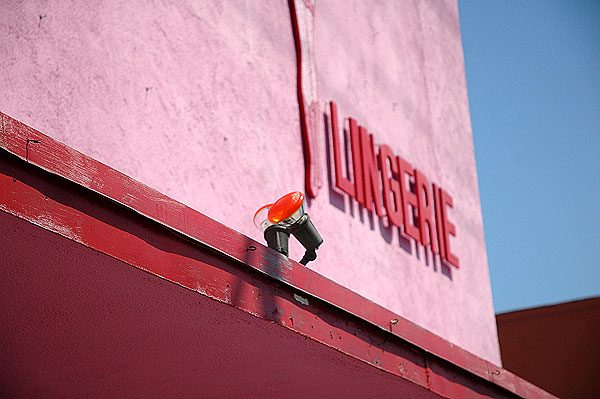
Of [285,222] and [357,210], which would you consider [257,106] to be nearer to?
[357,210]

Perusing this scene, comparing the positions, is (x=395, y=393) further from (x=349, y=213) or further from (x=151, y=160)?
(x=349, y=213)

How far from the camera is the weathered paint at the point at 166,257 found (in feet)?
7.43

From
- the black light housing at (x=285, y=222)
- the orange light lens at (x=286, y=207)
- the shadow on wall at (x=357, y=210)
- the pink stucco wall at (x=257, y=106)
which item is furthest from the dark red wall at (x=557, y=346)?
the orange light lens at (x=286, y=207)

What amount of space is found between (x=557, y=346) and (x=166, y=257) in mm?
7768

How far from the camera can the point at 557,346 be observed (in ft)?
Result: 30.6

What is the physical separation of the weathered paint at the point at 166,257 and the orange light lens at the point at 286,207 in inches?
12.4

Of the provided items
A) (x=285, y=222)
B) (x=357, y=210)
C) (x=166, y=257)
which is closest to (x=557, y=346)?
(x=357, y=210)

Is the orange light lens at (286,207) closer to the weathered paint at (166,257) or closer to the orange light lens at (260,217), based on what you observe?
the orange light lens at (260,217)

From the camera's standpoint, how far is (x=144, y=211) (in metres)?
2.51

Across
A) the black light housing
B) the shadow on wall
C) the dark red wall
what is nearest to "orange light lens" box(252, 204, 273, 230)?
the black light housing

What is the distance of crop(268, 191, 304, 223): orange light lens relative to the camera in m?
3.35

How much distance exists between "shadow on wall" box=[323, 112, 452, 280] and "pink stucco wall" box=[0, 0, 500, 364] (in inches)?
0.9

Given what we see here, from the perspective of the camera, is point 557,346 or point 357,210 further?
point 557,346

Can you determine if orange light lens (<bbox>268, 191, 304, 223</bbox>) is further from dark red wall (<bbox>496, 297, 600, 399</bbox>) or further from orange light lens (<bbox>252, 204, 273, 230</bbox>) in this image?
dark red wall (<bbox>496, 297, 600, 399</bbox>)
